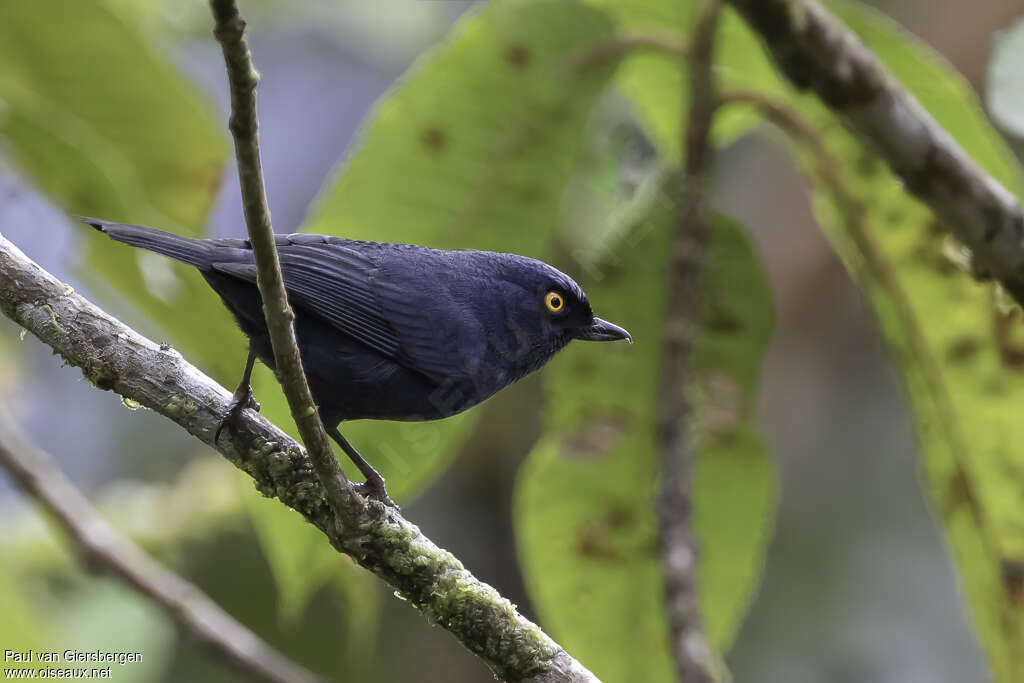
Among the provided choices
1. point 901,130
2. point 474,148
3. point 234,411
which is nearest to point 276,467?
point 234,411

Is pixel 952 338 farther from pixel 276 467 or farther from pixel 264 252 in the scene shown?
pixel 264 252

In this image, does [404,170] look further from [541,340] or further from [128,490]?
[128,490]

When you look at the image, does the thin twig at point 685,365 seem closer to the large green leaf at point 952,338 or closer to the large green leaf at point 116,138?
the large green leaf at point 952,338

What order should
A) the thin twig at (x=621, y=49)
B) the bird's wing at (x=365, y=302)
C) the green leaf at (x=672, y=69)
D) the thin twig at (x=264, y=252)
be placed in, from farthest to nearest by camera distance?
1. the green leaf at (x=672, y=69)
2. the thin twig at (x=621, y=49)
3. the bird's wing at (x=365, y=302)
4. the thin twig at (x=264, y=252)

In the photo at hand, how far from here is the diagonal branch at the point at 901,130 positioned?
3.02m

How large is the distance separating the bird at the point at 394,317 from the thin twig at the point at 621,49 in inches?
27.3

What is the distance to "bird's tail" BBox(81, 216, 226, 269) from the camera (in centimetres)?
270

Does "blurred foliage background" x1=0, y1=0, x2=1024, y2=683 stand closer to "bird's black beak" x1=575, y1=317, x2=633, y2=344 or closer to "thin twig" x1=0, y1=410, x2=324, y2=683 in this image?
"thin twig" x1=0, y1=410, x2=324, y2=683

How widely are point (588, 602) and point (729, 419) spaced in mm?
862

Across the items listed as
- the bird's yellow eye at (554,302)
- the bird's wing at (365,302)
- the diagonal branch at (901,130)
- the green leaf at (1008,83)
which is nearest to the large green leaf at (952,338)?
the diagonal branch at (901,130)

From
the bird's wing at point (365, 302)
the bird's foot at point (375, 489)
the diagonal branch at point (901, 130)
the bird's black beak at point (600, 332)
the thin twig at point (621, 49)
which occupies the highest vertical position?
the diagonal branch at point (901, 130)

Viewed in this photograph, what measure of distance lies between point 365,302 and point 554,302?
1.90 ft

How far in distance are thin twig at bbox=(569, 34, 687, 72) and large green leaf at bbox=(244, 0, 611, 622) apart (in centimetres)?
3

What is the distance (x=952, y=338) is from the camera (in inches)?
143
